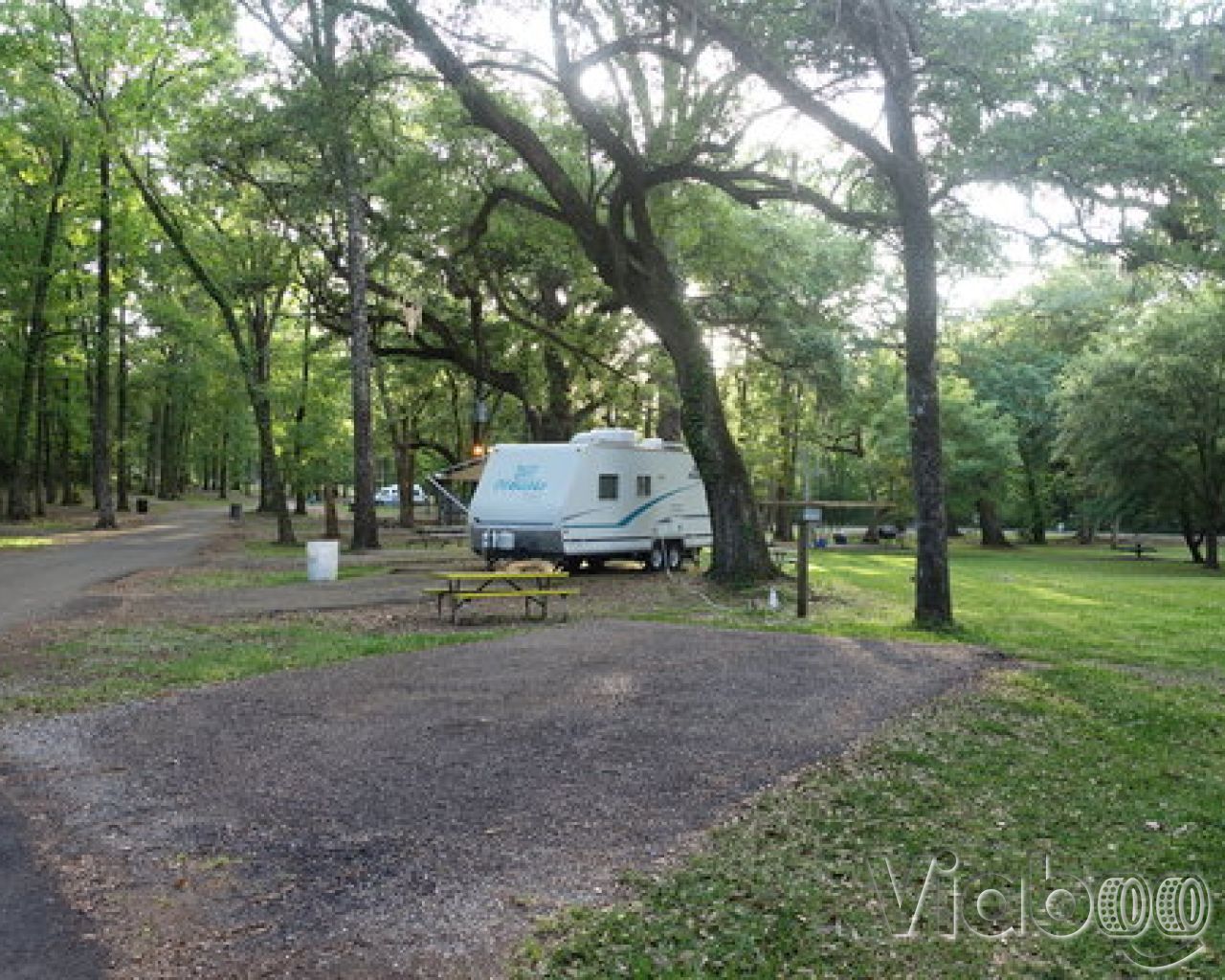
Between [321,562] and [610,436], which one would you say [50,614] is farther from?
[610,436]

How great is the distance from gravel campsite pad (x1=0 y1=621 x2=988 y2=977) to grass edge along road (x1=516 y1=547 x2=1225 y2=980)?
1.06 feet

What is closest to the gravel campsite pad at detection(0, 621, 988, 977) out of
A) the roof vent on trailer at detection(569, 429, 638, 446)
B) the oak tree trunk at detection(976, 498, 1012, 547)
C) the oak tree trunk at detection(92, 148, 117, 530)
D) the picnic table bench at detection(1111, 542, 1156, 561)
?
the roof vent on trailer at detection(569, 429, 638, 446)

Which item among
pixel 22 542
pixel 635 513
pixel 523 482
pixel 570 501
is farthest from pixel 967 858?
pixel 22 542

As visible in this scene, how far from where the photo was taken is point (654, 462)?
21172 mm

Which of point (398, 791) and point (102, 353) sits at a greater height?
point (102, 353)

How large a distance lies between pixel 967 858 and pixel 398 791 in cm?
296

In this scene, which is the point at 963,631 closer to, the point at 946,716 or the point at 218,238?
the point at 946,716

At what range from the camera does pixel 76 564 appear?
1981 centimetres

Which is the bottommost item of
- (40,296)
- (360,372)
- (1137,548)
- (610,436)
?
(1137,548)

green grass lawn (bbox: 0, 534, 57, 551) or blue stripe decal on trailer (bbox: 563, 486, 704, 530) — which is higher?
blue stripe decal on trailer (bbox: 563, 486, 704, 530)

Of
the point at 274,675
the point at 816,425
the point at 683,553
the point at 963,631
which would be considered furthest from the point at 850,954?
the point at 816,425

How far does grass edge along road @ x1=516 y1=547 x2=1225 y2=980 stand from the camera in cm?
363

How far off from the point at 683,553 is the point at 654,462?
2.82m

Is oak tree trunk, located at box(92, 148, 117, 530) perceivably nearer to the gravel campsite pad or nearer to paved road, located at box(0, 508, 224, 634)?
paved road, located at box(0, 508, 224, 634)
